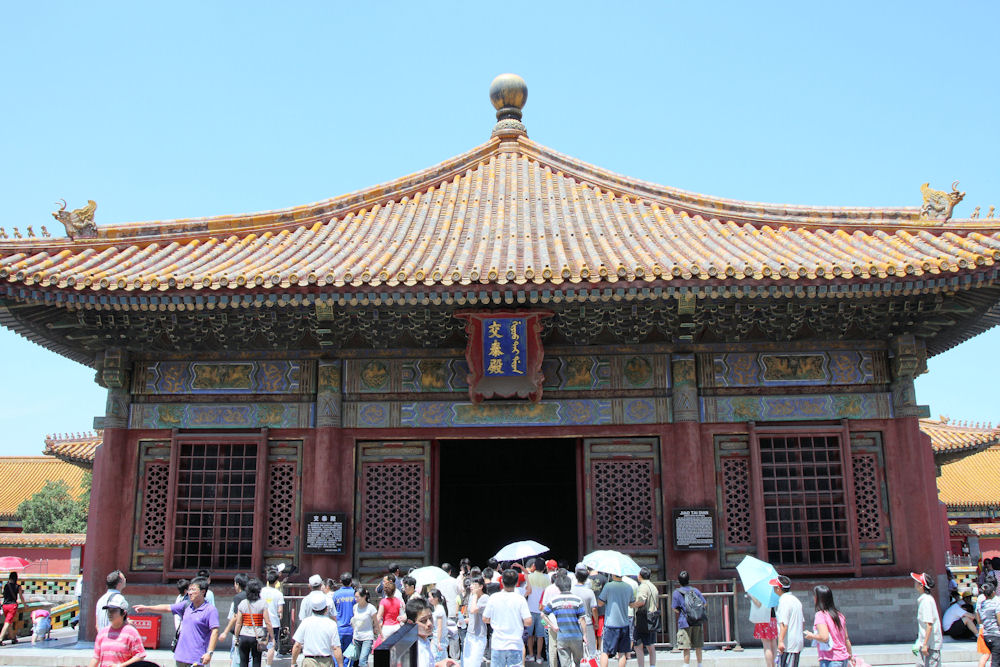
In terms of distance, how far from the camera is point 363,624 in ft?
29.7

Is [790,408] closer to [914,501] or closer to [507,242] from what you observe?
[914,501]

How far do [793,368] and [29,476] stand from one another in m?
40.8

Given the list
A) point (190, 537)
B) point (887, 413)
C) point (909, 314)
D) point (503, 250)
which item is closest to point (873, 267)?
point (909, 314)

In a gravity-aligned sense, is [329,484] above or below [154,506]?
above

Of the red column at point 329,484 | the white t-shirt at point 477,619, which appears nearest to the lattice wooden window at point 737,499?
the white t-shirt at point 477,619

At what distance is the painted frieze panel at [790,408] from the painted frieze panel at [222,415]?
6053mm

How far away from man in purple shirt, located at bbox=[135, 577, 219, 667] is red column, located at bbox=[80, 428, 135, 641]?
4.86 m

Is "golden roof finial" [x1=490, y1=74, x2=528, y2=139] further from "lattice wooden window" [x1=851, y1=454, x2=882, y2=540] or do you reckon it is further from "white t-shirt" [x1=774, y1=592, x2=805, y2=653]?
"white t-shirt" [x1=774, y1=592, x2=805, y2=653]

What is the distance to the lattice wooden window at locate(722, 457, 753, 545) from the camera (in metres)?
12.1

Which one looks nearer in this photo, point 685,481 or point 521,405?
point 685,481

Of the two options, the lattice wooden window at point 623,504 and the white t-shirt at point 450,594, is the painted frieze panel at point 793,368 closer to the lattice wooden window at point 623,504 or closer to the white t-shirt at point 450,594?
the lattice wooden window at point 623,504

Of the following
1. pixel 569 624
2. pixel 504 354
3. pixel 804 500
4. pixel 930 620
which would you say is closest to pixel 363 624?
pixel 569 624

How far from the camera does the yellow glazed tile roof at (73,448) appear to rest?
821 inches

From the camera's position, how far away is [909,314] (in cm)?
1197
